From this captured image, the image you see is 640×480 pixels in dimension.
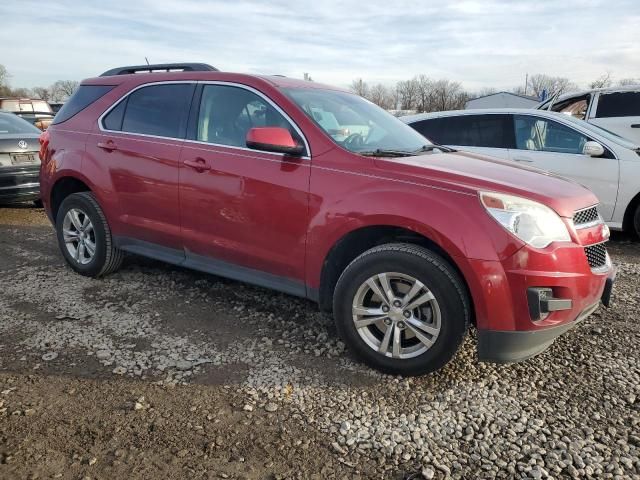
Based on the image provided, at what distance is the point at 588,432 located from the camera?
249cm

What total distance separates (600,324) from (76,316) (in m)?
3.91

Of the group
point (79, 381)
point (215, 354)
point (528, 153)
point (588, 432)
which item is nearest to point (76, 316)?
point (79, 381)

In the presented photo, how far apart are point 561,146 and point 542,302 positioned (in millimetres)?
4286

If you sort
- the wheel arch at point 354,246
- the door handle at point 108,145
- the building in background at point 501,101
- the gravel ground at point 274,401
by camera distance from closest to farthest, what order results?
1. the gravel ground at point 274,401
2. the wheel arch at point 354,246
3. the door handle at point 108,145
4. the building in background at point 501,101

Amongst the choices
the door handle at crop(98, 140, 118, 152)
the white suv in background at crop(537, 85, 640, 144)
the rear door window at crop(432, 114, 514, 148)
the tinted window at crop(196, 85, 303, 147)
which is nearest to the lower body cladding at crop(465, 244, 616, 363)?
the tinted window at crop(196, 85, 303, 147)

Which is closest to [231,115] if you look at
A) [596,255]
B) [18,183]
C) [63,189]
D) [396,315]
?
[396,315]

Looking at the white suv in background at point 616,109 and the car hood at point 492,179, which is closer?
the car hood at point 492,179

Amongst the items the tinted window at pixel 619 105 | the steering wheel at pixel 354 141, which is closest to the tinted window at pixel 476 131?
the tinted window at pixel 619 105

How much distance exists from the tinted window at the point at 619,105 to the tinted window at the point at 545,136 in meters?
2.93

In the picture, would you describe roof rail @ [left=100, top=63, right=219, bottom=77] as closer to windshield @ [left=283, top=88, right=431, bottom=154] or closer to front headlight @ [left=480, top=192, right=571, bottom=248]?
windshield @ [left=283, top=88, right=431, bottom=154]

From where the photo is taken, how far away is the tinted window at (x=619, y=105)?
826cm

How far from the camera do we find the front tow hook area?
2598 millimetres

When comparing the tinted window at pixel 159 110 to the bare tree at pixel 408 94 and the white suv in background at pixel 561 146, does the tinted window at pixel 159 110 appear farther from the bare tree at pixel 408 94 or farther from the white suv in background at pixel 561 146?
the bare tree at pixel 408 94

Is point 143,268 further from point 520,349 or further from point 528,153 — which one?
point 528,153
